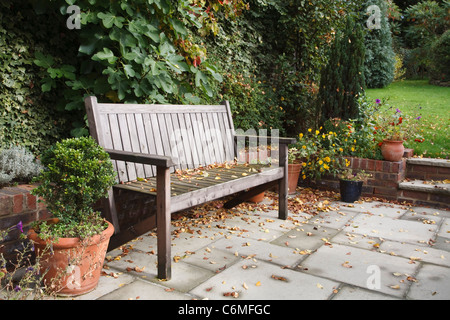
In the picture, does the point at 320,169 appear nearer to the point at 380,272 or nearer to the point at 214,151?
the point at 214,151

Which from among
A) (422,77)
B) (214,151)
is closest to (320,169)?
(214,151)

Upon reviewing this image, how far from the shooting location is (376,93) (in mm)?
10531

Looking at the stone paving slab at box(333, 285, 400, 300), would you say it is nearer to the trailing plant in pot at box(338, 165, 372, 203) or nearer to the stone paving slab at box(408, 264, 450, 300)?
the stone paving slab at box(408, 264, 450, 300)

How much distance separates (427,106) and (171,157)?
790 cm

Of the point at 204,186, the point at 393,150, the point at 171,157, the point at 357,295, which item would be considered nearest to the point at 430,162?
the point at 393,150

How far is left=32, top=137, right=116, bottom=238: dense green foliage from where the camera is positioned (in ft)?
7.07

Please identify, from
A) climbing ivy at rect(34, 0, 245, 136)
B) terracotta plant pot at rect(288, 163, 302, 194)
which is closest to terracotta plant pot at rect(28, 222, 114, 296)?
climbing ivy at rect(34, 0, 245, 136)

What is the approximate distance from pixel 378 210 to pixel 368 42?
8542 mm

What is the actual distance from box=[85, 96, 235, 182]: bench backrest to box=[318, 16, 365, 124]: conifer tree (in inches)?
76.4

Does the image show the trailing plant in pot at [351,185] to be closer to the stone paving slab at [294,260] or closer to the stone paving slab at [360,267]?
the stone paving slab at [294,260]


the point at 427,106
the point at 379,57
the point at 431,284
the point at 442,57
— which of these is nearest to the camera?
the point at 431,284

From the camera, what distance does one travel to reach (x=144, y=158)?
237 centimetres

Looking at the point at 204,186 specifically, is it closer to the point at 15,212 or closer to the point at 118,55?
the point at 15,212

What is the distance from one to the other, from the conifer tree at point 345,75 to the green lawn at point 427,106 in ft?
2.13
